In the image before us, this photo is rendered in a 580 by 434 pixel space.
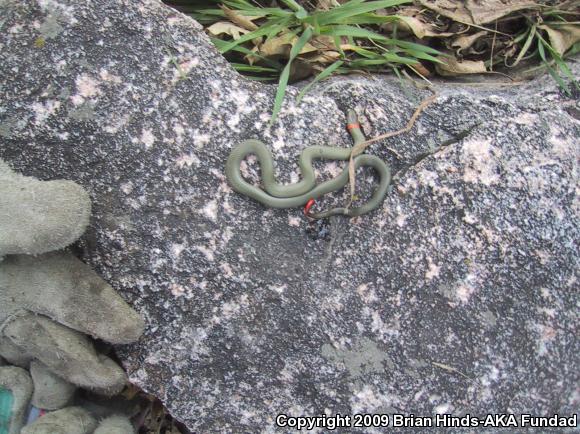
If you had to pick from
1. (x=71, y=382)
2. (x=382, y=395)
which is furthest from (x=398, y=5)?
(x=71, y=382)

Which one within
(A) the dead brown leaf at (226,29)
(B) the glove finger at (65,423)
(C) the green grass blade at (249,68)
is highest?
(A) the dead brown leaf at (226,29)

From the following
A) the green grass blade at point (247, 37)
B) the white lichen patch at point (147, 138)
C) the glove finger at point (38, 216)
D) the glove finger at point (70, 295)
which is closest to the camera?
the glove finger at point (38, 216)

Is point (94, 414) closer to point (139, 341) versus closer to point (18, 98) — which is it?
point (139, 341)

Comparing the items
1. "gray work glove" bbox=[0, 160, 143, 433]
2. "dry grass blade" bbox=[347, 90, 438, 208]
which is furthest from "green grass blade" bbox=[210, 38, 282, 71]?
"gray work glove" bbox=[0, 160, 143, 433]

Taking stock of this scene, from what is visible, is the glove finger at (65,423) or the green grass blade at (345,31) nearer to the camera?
the glove finger at (65,423)

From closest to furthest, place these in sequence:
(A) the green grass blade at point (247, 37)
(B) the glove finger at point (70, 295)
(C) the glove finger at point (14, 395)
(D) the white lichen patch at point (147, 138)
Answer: (B) the glove finger at point (70, 295) → (D) the white lichen patch at point (147, 138) → (C) the glove finger at point (14, 395) → (A) the green grass blade at point (247, 37)

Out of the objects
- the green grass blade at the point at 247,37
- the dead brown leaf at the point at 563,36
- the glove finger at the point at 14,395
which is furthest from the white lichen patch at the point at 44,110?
the dead brown leaf at the point at 563,36

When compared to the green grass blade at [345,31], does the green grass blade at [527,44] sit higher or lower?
lower

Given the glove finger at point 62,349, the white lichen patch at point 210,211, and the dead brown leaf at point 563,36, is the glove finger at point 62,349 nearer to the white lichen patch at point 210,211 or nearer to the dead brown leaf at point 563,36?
the white lichen patch at point 210,211
